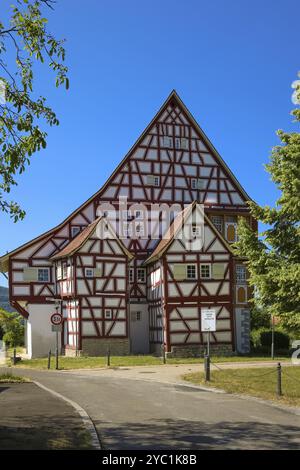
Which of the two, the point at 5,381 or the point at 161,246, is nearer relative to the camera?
the point at 5,381

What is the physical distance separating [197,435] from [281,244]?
36.9 ft

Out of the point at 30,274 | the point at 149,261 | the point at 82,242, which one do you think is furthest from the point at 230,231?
the point at 30,274

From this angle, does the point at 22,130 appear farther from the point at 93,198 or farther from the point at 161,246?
the point at 93,198

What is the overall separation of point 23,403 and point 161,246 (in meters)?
26.5

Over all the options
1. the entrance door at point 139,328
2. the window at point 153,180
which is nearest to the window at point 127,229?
the window at point 153,180

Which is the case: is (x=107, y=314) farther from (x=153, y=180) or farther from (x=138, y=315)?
(x=153, y=180)

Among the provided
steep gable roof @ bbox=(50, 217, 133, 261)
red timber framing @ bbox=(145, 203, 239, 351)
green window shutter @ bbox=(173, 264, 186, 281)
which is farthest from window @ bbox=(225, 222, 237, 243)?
steep gable roof @ bbox=(50, 217, 133, 261)

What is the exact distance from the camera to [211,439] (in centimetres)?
995

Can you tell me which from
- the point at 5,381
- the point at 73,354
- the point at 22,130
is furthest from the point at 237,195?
the point at 22,130

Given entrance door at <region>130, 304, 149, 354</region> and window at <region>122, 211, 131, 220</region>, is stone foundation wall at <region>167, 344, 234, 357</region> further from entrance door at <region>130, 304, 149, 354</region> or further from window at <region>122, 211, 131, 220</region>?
window at <region>122, 211, 131, 220</region>

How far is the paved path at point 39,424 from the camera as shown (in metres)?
9.10

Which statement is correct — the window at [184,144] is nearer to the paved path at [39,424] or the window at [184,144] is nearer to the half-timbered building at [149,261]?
the half-timbered building at [149,261]

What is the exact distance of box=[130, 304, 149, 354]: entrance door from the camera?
1686 inches

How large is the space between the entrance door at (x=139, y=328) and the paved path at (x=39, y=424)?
26621 mm
